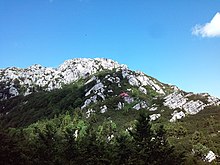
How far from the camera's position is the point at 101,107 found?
168625mm

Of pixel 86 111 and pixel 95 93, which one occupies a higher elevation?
pixel 95 93

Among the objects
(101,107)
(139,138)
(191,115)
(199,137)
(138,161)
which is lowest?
(138,161)

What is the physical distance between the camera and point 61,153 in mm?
46125

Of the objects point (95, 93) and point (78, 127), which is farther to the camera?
point (95, 93)

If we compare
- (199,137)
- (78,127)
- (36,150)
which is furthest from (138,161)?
(78,127)

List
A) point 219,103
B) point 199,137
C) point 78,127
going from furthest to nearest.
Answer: point 219,103 < point 78,127 < point 199,137

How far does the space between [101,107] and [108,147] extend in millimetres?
120792

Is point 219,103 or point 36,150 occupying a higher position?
point 219,103

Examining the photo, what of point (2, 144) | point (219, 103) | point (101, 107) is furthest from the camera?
point (101, 107)

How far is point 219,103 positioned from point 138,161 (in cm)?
12632

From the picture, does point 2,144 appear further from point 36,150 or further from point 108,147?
point 108,147

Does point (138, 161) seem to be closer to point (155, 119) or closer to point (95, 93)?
point (155, 119)

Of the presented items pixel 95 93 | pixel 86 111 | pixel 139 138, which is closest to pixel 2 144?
pixel 139 138

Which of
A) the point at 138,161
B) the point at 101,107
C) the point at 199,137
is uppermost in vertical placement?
the point at 101,107
